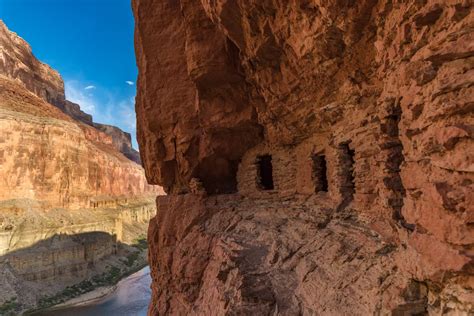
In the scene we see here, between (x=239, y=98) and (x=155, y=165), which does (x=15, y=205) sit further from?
(x=239, y=98)

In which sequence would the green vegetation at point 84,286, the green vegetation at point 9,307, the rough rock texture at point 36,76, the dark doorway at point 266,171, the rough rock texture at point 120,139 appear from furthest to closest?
the rough rock texture at point 120,139 < the rough rock texture at point 36,76 < the green vegetation at point 84,286 < the green vegetation at point 9,307 < the dark doorway at point 266,171

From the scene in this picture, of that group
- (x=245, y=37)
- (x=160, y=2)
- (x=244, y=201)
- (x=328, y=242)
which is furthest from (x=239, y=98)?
(x=328, y=242)

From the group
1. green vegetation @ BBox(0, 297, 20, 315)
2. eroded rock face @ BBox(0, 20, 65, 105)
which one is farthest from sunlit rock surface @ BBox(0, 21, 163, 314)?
eroded rock face @ BBox(0, 20, 65, 105)

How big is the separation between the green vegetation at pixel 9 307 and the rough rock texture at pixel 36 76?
986 inches

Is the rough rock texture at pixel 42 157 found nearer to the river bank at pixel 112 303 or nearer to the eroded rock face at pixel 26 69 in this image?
the river bank at pixel 112 303

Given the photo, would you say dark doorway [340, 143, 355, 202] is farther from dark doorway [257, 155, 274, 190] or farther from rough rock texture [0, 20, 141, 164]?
rough rock texture [0, 20, 141, 164]

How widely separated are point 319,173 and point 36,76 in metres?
53.5

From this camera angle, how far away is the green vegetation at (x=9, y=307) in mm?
19359

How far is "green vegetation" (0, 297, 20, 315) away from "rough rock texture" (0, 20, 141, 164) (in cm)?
2503

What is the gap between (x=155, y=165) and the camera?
10711mm

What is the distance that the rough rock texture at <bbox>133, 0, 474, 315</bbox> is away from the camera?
2664 mm

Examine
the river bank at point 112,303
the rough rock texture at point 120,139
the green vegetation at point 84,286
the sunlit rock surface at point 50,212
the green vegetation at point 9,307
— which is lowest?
the river bank at point 112,303

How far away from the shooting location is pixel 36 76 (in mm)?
48000

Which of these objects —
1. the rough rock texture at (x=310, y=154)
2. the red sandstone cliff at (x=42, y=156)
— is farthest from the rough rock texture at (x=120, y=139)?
the rough rock texture at (x=310, y=154)
